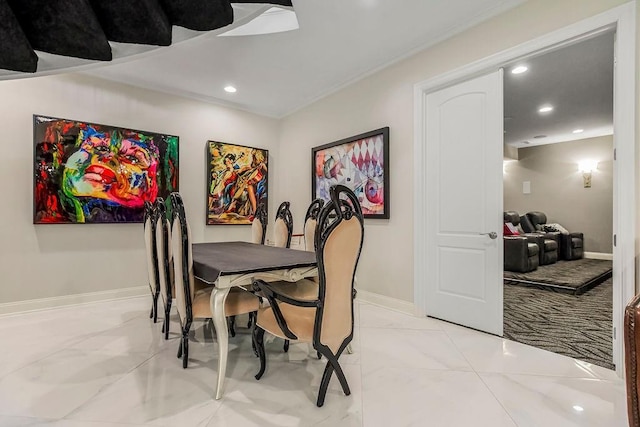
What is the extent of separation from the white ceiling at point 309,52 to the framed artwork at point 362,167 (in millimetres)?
794

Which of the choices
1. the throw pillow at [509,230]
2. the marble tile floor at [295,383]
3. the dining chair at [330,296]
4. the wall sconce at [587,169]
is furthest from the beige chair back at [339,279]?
the wall sconce at [587,169]

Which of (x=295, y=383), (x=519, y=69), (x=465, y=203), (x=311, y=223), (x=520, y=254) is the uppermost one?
(x=519, y=69)

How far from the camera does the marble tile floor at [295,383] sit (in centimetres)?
164

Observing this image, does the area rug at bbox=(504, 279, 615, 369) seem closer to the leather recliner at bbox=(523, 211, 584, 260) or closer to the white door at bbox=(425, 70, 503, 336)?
the white door at bbox=(425, 70, 503, 336)

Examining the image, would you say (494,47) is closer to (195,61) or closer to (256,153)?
(195,61)

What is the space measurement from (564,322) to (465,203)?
5.03 feet

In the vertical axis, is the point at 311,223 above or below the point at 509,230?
above

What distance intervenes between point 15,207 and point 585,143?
10.3 m

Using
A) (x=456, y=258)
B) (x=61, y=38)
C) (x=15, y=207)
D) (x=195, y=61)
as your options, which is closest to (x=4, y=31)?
(x=61, y=38)

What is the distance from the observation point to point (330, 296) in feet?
5.62

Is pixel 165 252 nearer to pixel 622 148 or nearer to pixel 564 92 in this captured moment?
pixel 622 148

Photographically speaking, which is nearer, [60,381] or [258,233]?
[60,381]

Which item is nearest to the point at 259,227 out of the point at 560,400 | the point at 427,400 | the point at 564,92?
the point at 427,400

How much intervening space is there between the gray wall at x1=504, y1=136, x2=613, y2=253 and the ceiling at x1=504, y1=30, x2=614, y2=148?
449 mm
